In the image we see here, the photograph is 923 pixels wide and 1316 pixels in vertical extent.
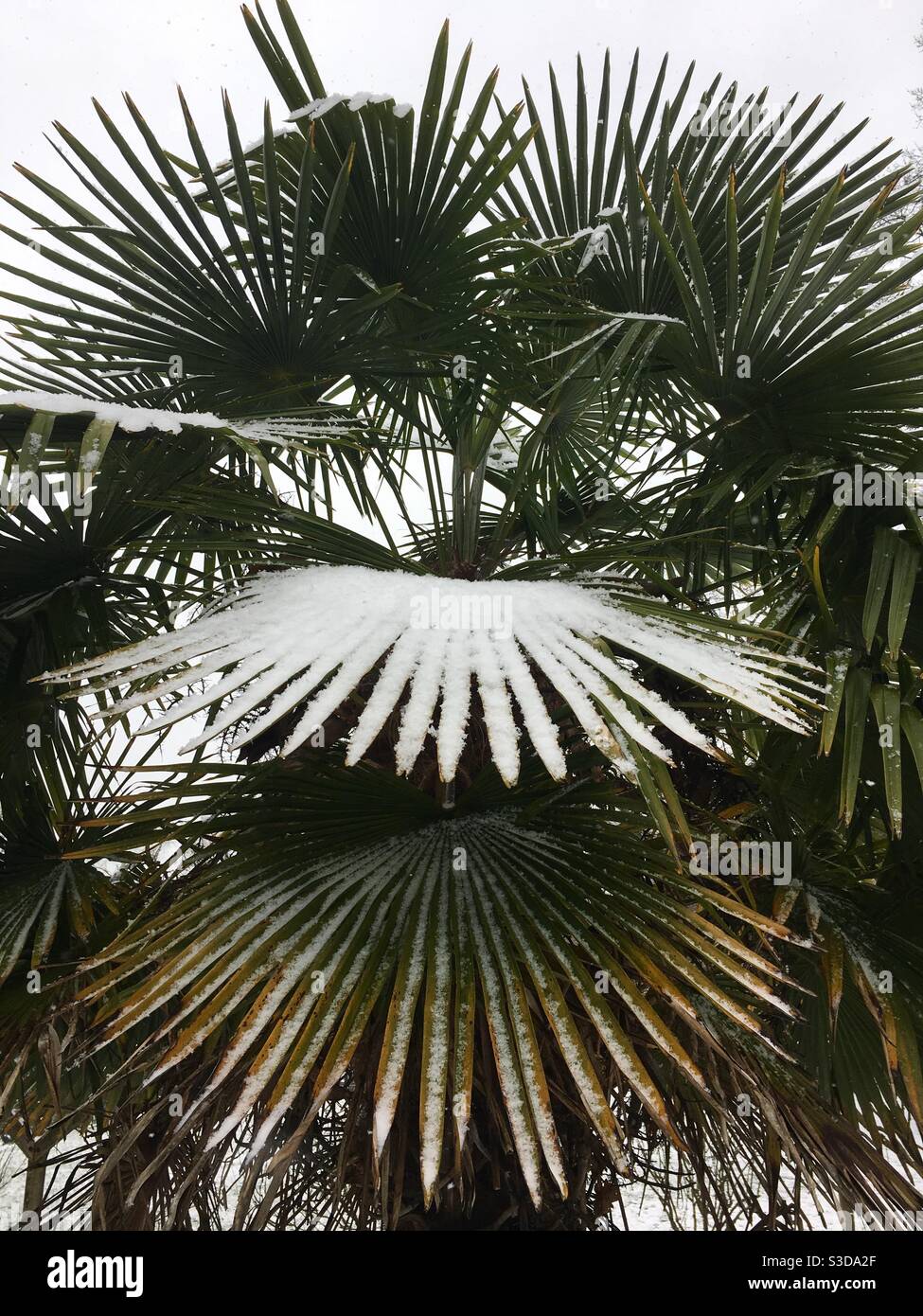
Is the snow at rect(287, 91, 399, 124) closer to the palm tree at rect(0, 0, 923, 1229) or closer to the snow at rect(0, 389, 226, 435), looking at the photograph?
the palm tree at rect(0, 0, 923, 1229)

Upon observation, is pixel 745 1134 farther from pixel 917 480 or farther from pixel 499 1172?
pixel 917 480

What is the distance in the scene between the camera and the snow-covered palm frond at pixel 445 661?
30.9 inches

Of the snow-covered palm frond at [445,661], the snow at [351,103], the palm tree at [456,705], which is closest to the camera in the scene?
the snow-covered palm frond at [445,661]

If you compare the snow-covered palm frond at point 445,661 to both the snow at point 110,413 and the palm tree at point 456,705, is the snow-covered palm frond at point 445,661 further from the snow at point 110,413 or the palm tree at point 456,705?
the snow at point 110,413

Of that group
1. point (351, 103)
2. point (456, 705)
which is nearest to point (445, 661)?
point (456, 705)

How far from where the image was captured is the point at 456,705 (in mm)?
801

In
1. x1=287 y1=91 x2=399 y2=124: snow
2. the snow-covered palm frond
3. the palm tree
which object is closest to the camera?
the snow-covered palm frond

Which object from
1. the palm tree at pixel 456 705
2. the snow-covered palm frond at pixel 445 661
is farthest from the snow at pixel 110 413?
the snow-covered palm frond at pixel 445 661

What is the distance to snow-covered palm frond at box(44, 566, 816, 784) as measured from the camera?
0.79m

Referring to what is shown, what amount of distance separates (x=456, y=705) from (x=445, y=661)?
0.20 ft

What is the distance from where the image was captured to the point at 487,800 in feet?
3.95

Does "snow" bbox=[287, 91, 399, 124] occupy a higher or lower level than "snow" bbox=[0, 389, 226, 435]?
higher

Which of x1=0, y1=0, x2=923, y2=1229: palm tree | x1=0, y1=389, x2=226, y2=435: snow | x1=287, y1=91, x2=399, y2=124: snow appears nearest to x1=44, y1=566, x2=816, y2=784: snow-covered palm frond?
x1=0, y1=0, x2=923, y2=1229: palm tree

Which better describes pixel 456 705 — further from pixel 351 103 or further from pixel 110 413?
pixel 351 103
